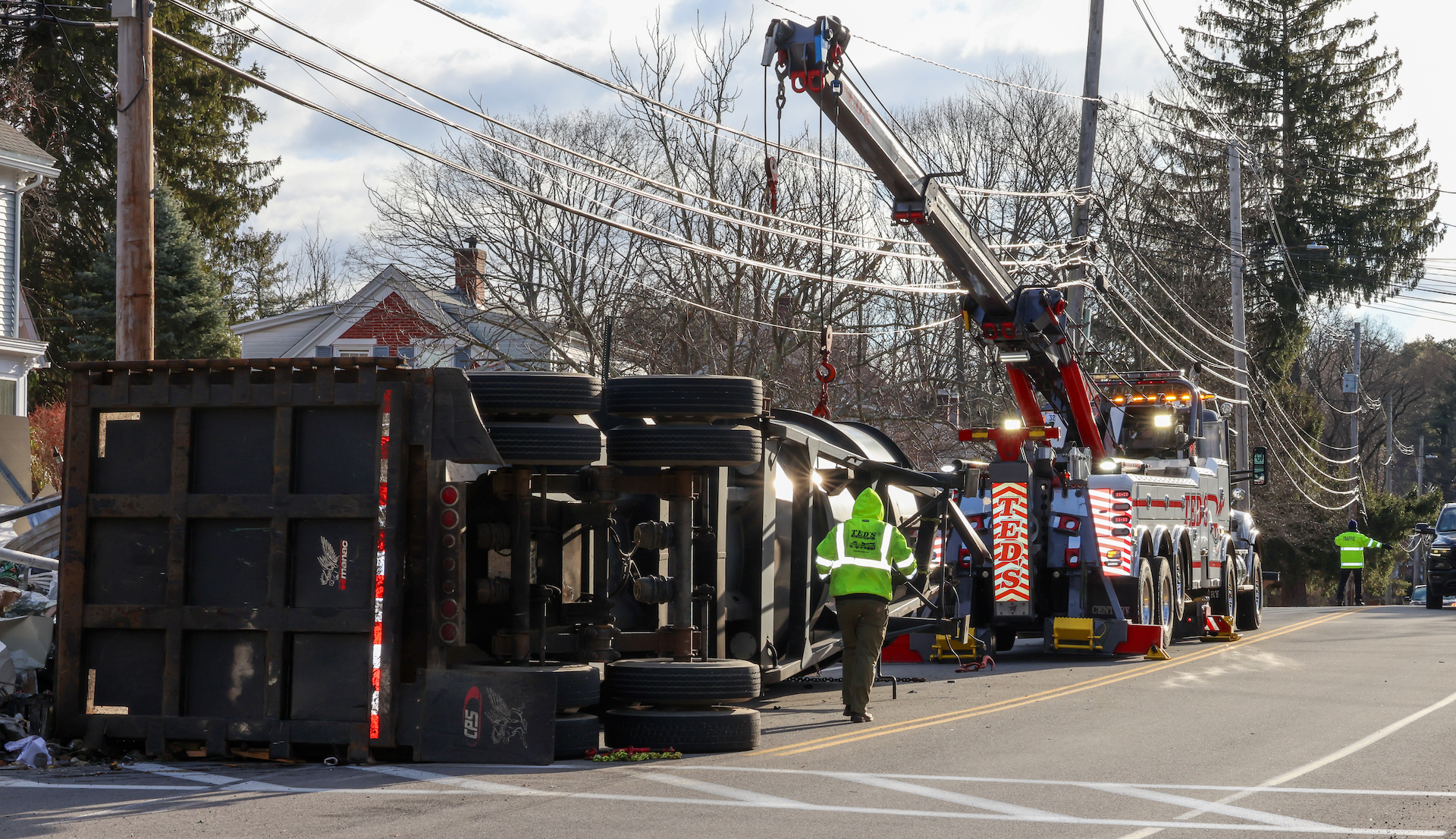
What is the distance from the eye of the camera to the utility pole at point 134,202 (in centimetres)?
1241

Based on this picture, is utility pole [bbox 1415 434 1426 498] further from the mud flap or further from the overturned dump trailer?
the mud flap

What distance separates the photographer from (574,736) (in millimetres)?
9000

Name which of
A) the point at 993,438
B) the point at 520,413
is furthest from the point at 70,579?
the point at 993,438

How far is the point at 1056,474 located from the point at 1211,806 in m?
9.69

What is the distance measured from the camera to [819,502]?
11.8 m

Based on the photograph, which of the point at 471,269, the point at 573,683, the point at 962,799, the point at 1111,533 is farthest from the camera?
the point at 471,269

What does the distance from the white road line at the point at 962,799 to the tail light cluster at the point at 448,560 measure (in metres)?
2.49

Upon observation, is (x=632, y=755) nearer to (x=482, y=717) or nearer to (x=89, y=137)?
(x=482, y=717)

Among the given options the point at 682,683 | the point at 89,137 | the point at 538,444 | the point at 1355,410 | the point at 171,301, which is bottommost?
the point at 682,683

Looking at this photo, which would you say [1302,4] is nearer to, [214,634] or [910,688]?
[910,688]

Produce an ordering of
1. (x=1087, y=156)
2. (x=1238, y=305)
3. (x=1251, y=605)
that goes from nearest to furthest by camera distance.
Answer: (x=1251, y=605), (x=1087, y=156), (x=1238, y=305)

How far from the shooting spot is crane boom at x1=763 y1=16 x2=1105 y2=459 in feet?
43.4

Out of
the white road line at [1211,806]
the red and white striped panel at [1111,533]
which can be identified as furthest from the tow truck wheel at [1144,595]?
the white road line at [1211,806]

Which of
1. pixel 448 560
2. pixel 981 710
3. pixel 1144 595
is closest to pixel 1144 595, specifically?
pixel 1144 595
